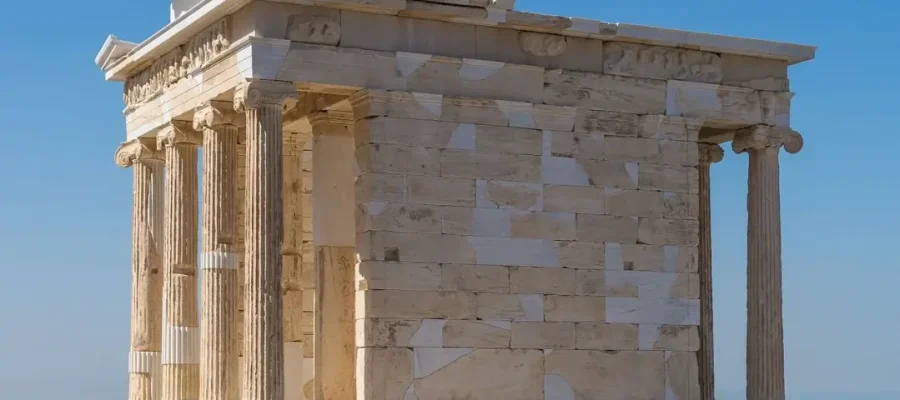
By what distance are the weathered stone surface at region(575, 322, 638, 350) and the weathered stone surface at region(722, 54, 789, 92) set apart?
4.46 m

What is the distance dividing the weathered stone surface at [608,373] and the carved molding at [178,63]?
22.2ft

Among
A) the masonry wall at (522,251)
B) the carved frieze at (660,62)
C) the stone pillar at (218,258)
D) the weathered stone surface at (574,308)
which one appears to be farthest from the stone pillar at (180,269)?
the carved frieze at (660,62)

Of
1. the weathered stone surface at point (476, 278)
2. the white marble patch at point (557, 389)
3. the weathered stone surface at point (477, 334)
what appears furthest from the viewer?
the white marble patch at point (557, 389)

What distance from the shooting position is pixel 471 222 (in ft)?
94.4

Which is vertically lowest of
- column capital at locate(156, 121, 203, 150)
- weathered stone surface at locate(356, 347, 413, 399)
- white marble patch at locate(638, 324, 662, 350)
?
weathered stone surface at locate(356, 347, 413, 399)

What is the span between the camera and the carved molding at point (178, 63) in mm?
28594

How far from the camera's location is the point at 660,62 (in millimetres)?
30719

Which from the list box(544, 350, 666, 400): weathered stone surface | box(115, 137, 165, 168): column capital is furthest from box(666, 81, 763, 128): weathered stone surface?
box(115, 137, 165, 168): column capital

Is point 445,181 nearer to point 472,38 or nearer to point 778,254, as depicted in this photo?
point 472,38

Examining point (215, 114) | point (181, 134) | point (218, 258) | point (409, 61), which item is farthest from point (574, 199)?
point (181, 134)

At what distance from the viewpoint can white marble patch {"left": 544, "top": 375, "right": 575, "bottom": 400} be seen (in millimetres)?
29125

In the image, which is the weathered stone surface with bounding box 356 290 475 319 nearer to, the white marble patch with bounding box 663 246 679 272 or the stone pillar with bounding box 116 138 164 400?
the white marble patch with bounding box 663 246 679 272

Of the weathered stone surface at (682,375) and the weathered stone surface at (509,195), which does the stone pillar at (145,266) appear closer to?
the weathered stone surface at (509,195)

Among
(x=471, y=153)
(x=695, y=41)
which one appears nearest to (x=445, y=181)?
(x=471, y=153)
